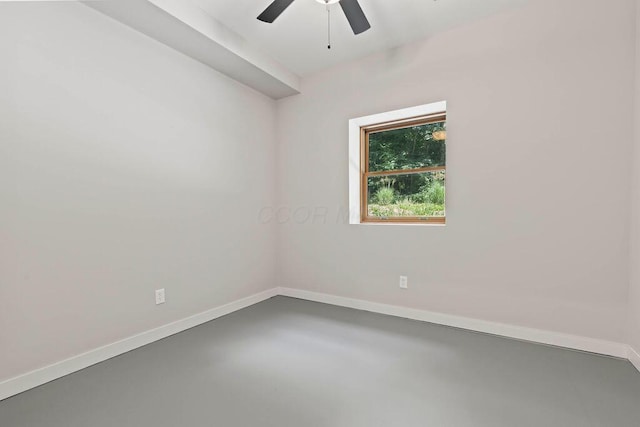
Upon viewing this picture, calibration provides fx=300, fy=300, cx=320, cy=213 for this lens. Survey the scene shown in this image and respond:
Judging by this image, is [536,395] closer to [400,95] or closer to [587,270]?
[587,270]

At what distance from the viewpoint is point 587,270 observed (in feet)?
7.25

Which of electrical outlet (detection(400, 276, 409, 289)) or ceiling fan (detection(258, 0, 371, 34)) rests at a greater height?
ceiling fan (detection(258, 0, 371, 34))

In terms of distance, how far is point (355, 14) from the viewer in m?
2.00

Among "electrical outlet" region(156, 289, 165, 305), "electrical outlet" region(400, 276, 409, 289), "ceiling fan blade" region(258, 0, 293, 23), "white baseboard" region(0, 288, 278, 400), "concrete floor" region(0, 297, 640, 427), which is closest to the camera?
"concrete floor" region(0, 297, 640, 427)

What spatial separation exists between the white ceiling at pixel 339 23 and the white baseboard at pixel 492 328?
2602 mm

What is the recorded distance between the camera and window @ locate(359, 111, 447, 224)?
3.01 meters

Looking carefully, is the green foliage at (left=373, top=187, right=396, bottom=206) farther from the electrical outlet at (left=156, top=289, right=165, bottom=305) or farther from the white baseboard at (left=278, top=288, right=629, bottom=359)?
the electrical outlet at (left=156, top=289, right=165, bottom=305)

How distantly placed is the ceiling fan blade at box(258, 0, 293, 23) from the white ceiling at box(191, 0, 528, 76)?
0.40m

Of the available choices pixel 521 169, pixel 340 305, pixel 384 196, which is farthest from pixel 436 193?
pixel 340 305

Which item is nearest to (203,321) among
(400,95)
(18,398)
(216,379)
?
(216,379)

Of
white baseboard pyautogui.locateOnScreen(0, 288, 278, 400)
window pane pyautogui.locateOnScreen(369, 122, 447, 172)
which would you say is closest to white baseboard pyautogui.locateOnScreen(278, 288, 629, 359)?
white baseboard pyautogui.locateOnScreen(0, 288, 278, 400)

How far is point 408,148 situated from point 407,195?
19.8 inches

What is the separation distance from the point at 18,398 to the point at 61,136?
1565 millimetres

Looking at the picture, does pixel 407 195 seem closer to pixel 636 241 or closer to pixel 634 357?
pixel 636 241
